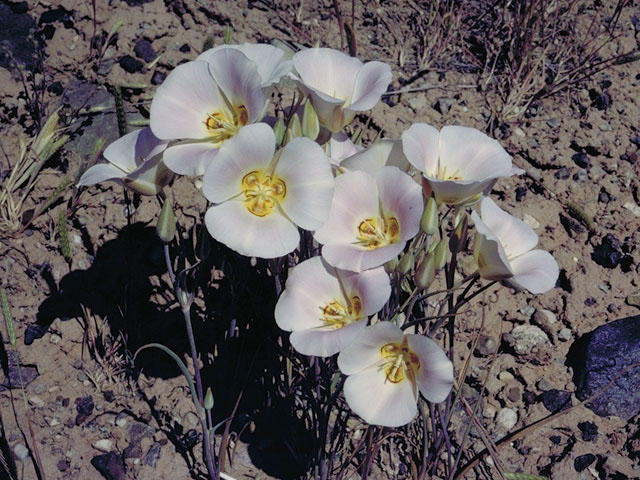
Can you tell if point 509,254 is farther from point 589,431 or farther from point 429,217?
point 589,431

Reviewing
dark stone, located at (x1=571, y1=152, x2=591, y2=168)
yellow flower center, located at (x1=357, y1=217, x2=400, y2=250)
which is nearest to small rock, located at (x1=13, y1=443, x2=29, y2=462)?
yellow flower center, located at (x1=357, y1=217, x2=400, y2=250)

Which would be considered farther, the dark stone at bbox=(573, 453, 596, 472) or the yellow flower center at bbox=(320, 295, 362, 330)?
the dark stone at bbox=(573, 453, 596, 472)

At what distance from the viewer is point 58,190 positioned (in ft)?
7.85

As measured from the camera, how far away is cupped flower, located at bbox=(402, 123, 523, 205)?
148 centimetres

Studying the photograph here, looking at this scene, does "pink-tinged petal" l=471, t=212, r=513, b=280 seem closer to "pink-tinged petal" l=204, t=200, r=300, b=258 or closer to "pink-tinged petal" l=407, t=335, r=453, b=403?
"pink-tinged petal" l=407, t=335, r=453, b=403

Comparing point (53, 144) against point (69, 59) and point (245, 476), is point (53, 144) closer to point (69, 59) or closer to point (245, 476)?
point (69, 59)

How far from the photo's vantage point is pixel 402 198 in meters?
1.47

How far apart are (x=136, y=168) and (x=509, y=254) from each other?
3.09 ft

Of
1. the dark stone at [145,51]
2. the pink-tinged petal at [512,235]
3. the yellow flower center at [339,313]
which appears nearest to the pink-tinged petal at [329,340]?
the yellow flower center at [339,313]

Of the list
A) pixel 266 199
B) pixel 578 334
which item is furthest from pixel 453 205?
pixel 578 334

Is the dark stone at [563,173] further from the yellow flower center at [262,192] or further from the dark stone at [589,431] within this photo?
the yellow flower center at [262,192]

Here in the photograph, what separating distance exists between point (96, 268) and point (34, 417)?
1.85 ft

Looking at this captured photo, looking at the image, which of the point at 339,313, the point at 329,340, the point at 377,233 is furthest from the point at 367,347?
the point at 377,233

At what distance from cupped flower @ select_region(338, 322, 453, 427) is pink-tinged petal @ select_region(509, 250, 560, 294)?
267 mm
